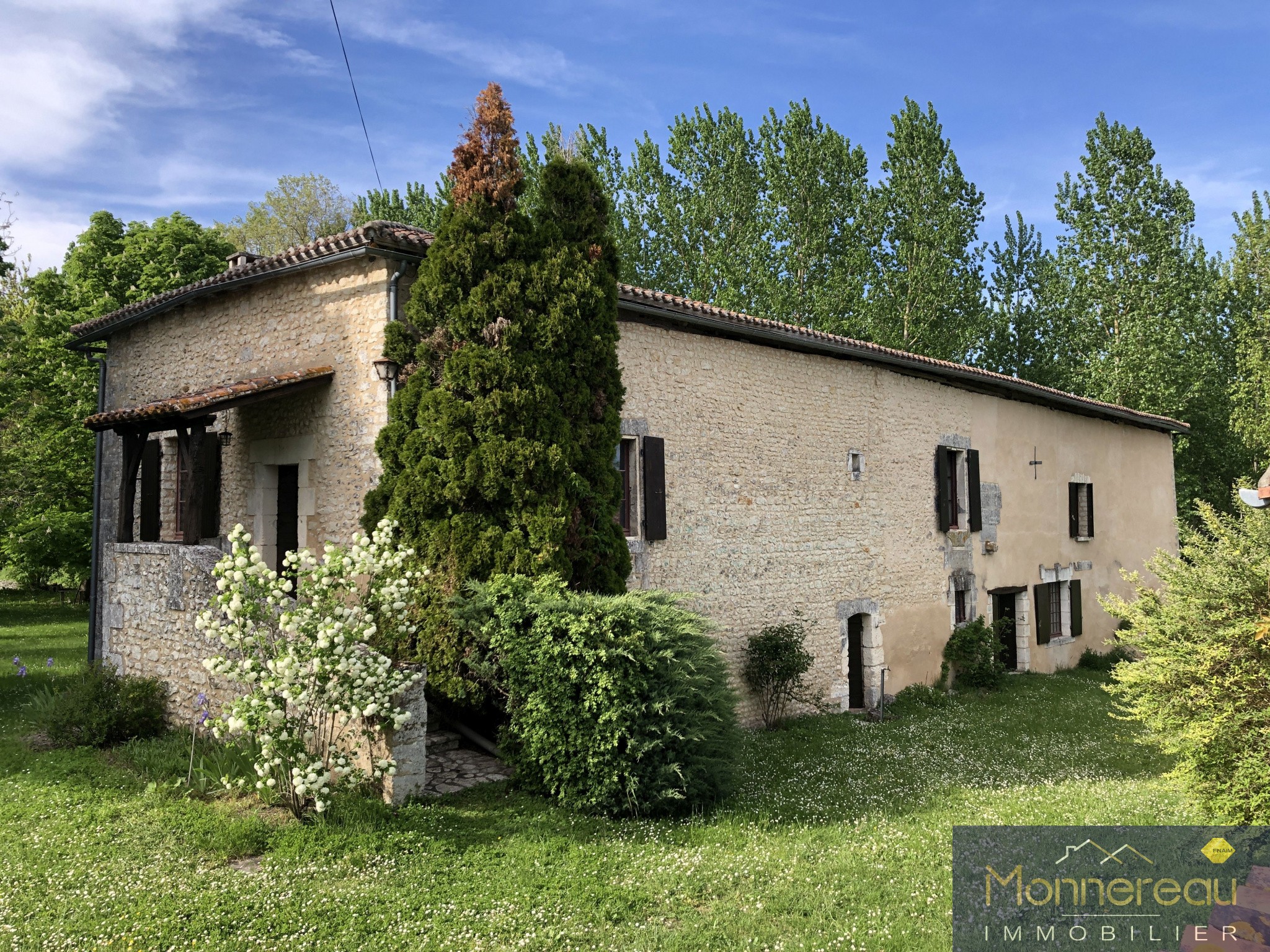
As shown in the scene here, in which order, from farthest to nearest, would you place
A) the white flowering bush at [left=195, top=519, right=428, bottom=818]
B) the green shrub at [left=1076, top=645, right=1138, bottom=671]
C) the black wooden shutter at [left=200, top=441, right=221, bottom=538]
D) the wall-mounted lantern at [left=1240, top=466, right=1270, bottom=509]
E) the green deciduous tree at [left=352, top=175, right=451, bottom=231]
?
the green deciduous tree at [left=352, top=175, right=451, bottom=231], the green shrub at [left=1076, top=645, right=1138, bottom=671], the black wooden shutter at [left=200, top=441, right=221, bottom=538], the white flowering bush at [left=195, top=519, right=428, bottom=818], the wall-mounted lantern at [left=1240, top=466, right=1270, bottom=509]

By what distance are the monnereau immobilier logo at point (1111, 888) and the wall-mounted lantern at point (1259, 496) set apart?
197 centimetres

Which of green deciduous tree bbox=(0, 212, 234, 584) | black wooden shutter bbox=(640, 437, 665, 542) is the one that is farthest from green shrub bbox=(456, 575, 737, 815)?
green deciduous tree bbox=(0, 212, 234, 584)

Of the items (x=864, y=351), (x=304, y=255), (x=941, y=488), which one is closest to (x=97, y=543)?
(x=304, y=255)

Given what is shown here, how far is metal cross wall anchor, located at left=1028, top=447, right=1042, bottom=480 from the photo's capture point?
16906 millimetres

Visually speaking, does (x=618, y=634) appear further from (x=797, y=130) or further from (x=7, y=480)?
(x=797, y=130)

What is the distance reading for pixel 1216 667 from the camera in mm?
5309

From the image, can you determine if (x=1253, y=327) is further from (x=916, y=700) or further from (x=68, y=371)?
(x=68, y=371)

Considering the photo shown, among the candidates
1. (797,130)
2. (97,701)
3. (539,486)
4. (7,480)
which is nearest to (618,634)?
(539,486)

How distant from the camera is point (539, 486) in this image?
8.13m

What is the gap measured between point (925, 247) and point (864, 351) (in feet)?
39.6

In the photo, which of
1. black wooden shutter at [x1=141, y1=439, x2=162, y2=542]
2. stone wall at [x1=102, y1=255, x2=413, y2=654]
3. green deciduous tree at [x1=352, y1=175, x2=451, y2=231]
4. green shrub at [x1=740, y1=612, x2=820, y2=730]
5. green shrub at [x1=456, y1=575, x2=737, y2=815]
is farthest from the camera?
green deciduous tree at [x1=352, y1=175, x2=451, y2=231]

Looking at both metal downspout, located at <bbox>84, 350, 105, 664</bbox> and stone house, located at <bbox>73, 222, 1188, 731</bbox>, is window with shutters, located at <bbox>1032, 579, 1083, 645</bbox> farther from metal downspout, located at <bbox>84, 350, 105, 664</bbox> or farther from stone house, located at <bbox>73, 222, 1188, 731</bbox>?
metal downspout, located at <bbox>84, 350, 105, 664</bbox>

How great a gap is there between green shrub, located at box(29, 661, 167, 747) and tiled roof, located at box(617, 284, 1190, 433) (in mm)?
6484

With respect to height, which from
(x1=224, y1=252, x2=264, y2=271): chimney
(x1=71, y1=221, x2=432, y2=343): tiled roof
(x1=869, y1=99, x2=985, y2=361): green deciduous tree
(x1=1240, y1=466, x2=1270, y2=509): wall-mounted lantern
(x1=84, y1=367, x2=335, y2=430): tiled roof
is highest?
(x1=869, y1=99, x2=985, y2=361): green deciduous tree
